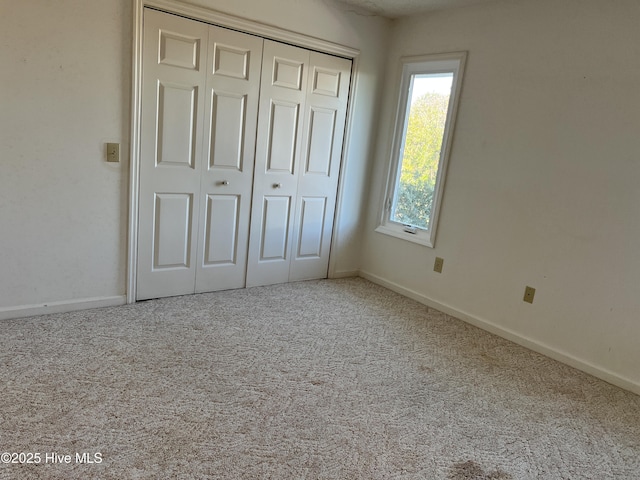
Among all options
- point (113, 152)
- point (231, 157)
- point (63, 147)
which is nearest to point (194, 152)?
point (231, 157)

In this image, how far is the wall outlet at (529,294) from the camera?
3.06 metres

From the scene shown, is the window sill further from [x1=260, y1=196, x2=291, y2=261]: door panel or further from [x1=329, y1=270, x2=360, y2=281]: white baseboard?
[x1=260, y1=196, x2=291, y2=261]: door panel

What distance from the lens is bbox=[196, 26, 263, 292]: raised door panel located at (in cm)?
313

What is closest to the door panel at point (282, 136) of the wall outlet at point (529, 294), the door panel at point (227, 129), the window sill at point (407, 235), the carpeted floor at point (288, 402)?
the door panel at point (227, 129)

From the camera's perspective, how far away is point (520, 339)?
312cm

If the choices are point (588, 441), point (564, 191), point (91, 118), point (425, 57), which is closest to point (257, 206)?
point (91, 118)

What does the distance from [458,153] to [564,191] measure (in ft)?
2.75

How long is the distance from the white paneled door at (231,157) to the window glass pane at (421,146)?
0.56m

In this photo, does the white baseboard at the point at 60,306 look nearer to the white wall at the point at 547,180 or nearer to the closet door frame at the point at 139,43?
the closet door frame at the point at 139,43

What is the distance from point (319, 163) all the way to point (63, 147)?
73.9 inches

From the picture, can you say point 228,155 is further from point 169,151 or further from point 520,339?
point 520,339

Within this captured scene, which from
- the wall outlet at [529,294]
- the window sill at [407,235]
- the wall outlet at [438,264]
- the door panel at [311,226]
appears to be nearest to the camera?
the wall outlet at [529,294]

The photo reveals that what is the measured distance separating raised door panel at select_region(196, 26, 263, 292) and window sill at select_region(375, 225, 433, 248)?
1247 millimetres

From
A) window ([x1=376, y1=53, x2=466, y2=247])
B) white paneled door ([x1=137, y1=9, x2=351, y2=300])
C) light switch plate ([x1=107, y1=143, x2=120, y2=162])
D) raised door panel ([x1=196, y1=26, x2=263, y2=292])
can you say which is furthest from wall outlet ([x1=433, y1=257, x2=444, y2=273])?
light switch plate ([x1=107, y1=143, x2=120, y2=162])
